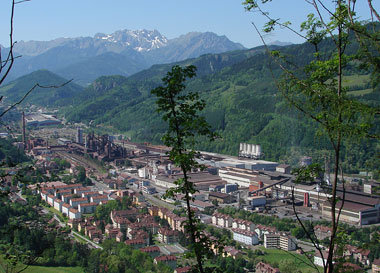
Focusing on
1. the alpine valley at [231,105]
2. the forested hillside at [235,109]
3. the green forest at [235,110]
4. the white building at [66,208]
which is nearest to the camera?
the white building at [66,208]

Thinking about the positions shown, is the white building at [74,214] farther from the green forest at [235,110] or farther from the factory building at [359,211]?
Result: the factory building at [359,211]

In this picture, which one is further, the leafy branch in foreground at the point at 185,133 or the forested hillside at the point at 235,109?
the forested hillside at the point at 235,109

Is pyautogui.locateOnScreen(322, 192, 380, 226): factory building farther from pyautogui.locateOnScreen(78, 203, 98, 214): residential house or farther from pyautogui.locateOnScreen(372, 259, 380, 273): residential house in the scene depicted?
pyautogui.locateOnScreen(78, 203, 98, 214): residential house

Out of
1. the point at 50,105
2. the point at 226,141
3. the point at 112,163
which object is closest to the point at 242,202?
the point at 112,163

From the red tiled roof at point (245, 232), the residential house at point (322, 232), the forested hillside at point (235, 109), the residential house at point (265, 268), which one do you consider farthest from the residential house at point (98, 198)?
the residential house at point (265, 268)

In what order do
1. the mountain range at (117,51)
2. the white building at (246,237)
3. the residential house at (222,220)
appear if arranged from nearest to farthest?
the white building at (246,237) → the residential house at (222,220) → the mountain range at (117,51)

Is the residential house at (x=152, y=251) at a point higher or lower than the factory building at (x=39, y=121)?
lower

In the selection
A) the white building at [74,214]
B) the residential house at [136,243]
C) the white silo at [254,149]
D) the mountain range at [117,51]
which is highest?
the mountain range at [117,51]

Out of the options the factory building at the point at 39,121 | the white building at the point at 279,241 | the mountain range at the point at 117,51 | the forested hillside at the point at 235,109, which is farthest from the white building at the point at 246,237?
the mountain range at the point at 117,51

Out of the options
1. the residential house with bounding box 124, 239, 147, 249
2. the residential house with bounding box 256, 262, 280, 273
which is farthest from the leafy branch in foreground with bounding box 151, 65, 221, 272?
the residential house with bounding box 124, 239, 147, 249
